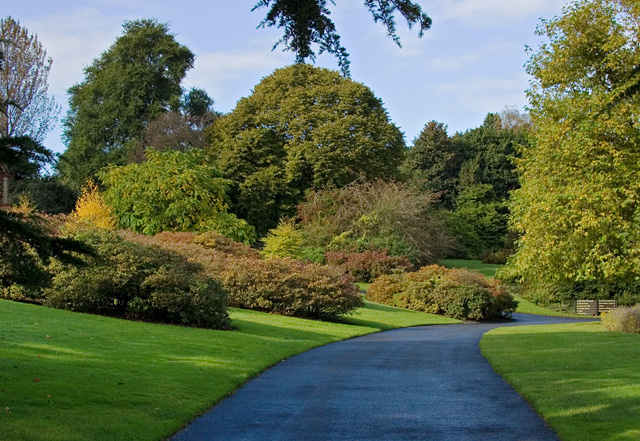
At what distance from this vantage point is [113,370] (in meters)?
11.1

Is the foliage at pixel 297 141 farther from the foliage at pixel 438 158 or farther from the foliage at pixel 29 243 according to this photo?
the foliage at pixel 29 243

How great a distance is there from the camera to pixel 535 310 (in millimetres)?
42531

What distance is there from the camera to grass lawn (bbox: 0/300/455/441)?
782 centimetres

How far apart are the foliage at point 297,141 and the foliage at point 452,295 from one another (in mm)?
13994

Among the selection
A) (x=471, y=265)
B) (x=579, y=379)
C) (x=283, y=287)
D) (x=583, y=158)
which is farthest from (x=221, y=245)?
(x=471, y=265)

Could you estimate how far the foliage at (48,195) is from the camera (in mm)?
44497

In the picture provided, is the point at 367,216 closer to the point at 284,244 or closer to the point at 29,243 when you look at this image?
the point at 284,244

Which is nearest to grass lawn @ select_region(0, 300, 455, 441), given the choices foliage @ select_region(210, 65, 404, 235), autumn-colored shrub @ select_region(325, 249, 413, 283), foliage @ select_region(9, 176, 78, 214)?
autumn-colored shrub @ select_region(325, 249, 413, 283)

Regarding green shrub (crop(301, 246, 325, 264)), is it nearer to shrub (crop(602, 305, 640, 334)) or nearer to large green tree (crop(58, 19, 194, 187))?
large green tree (crop(58, 19, 194, 187))

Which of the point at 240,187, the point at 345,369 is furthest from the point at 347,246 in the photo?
the point at 345,369

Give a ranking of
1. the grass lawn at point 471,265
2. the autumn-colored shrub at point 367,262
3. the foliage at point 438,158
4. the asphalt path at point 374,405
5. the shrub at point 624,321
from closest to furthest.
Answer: the asphalt path at point 374,405 → the shrub at point 624,321 → the autumn-colored shrub at point 367,262 → the grass lawn at point 471,265 → the foliage at point 438,158

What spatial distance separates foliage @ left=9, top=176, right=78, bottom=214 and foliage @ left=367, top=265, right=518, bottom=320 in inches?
891

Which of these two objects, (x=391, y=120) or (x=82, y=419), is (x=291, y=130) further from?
(x=82, y=419)

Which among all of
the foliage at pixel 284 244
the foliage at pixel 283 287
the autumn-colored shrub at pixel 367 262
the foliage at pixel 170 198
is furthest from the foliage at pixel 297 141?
the foliage at pixel 283 287
